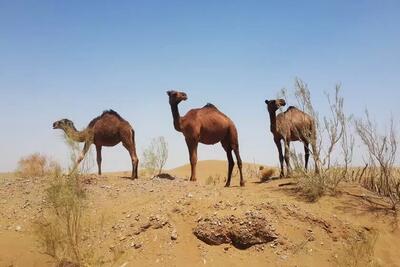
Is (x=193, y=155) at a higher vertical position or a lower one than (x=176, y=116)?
lower

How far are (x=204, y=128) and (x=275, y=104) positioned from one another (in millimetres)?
2486

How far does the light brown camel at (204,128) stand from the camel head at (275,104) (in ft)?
4.41

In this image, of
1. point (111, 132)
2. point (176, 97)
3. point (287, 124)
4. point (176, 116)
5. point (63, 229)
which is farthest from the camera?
point (287, 124)

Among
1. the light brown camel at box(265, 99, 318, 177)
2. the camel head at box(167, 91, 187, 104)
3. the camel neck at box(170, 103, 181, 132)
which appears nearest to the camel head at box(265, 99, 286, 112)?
the light brown camel at box(265, 99, 318, 177)

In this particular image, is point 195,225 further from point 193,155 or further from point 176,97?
point 176,97

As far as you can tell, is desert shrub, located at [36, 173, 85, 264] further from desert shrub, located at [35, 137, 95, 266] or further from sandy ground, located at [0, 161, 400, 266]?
sandy ground, located at [0, 161, 400, 266]

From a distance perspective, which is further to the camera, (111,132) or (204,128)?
(111,132)

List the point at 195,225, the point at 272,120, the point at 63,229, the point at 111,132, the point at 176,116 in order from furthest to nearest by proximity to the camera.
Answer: the point at 272,120
the point at 111,132
the point at 176,116
the point at 195,225
the point at 63,229

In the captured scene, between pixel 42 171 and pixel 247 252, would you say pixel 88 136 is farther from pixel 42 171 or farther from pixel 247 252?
pixel 247 252

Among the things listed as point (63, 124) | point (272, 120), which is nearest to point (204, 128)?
point (272, 120)

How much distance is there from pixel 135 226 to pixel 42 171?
7.27 meters

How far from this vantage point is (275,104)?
1427 cm

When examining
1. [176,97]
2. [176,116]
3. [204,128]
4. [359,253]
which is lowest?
[359,253]

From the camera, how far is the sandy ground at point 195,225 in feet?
27.4
